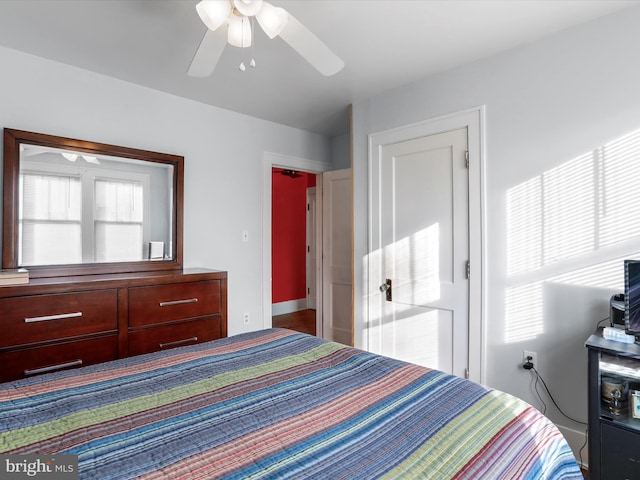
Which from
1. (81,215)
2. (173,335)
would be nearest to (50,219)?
(81,215)

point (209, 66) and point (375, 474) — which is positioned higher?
point (209, 66)

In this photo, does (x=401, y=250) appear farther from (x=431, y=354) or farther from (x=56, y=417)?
(x=56, y=417)

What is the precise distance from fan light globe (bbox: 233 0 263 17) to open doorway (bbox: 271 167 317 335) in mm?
4064

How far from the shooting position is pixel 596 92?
194cm

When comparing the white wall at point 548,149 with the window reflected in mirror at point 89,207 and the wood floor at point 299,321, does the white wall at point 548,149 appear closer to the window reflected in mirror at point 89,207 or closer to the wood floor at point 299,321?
the window reflected in mirror at point 89,207

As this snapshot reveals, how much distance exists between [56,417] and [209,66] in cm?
152

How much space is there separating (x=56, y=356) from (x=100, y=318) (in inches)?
10.9

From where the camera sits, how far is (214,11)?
1.32 meters

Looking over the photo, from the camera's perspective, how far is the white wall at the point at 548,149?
1891 mm

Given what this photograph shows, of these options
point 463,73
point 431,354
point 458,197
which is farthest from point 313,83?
point 431,354

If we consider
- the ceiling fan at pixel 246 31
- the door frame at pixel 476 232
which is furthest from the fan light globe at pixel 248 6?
the door frame at pixel 476 232

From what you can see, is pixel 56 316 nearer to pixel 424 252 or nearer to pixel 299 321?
pixel 424 252

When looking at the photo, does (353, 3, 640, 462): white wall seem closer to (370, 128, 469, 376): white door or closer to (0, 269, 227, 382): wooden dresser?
(370, 128, 469, 376): white door

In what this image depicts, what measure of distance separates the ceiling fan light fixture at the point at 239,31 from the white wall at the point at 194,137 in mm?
1604
